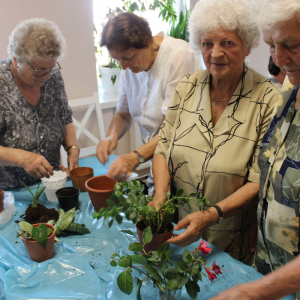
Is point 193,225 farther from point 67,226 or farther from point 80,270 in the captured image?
point 67,226

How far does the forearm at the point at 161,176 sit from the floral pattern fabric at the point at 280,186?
0.42 m

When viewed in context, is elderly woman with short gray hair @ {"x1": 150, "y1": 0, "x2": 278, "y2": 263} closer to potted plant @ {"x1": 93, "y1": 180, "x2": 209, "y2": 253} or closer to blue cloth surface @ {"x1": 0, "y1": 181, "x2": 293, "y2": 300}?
potted plant @ {"x1": 93, "y1": 180, "x2": 209, "y2": 253}

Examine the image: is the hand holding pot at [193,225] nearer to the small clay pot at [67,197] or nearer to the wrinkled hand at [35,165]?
the small clay pot at [67,197]

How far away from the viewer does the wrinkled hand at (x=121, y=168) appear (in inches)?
54.4

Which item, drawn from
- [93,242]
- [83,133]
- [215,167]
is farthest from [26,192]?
[83,133]

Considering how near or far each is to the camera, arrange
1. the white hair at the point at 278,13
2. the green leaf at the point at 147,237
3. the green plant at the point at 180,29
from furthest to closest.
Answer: the green plant at the point at 180,29 < the green leaf at the point at 147,237 < the white hair at the point at 278,13

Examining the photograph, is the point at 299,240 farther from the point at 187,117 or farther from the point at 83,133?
the point at 83,133

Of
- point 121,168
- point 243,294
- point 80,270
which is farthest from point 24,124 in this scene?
point 243,294

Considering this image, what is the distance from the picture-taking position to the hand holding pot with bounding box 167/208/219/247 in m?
1.02

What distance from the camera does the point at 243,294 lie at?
1.73 feet

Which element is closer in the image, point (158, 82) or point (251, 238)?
point (251, 238)

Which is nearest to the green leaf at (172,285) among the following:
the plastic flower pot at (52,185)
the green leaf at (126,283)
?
the green leaf at (126,283)

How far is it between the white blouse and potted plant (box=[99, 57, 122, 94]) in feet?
4.28

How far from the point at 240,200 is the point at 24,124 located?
3.94 feet
